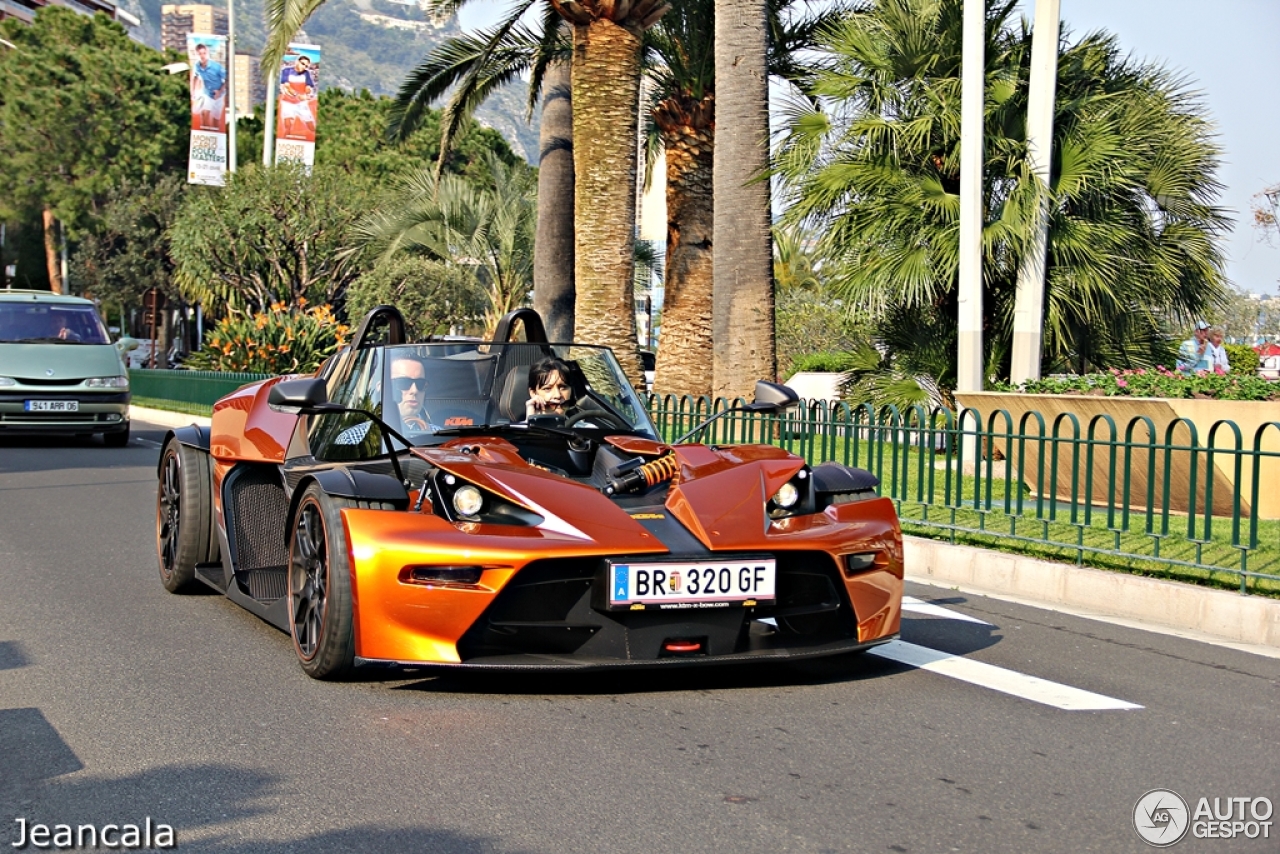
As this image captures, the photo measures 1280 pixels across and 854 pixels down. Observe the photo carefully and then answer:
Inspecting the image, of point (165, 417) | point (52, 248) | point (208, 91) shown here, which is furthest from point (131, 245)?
point (165, 417)

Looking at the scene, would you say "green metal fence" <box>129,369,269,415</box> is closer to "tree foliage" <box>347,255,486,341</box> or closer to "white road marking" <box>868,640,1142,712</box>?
"tree foliage" <box>347,255,486,341</box>

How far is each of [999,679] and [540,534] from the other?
7.14 ft

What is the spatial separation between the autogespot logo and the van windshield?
18655mm

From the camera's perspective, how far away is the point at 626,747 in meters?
5.12

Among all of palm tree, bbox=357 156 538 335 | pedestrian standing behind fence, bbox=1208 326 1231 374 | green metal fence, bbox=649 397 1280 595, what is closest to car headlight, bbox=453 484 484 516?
green metal fence, bbox=649 397 1280 595

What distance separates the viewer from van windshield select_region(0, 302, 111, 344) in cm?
2047

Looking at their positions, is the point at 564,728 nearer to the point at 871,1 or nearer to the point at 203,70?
the point at 871,1

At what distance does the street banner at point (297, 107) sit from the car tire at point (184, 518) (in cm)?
3772

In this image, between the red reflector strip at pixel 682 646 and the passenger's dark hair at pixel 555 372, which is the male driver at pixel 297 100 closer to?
the passenger's dark hair at pixel 555 372

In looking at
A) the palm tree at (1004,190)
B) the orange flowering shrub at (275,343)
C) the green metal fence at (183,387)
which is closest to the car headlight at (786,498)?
the palm tree at (1004,190)

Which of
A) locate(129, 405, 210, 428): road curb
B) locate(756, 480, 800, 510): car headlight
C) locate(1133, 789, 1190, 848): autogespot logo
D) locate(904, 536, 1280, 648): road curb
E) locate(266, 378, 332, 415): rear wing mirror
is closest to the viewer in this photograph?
locate(1133, 789, 1190, 848): autogespot logo

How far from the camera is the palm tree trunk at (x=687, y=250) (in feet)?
71.1

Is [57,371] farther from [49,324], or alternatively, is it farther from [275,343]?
[275,343]

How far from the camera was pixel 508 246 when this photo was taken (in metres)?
37.5
